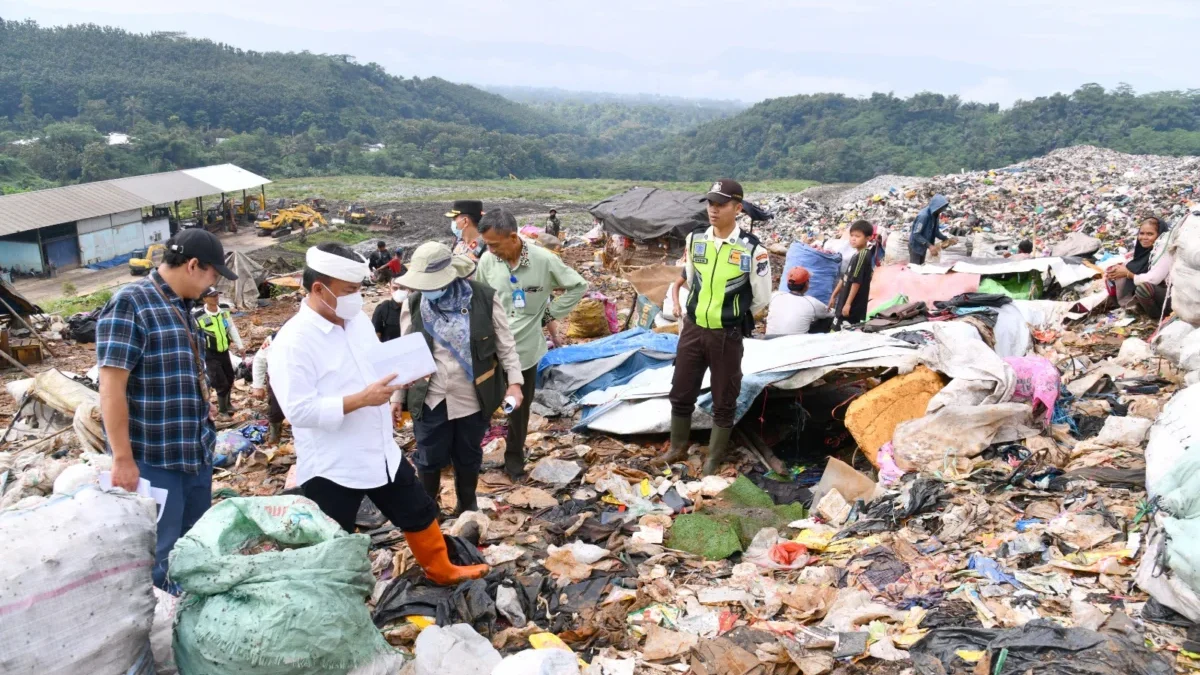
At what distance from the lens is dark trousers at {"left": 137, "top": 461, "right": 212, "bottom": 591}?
8.77 feet

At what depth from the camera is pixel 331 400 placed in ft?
8.55

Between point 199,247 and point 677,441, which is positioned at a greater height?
point 199,247

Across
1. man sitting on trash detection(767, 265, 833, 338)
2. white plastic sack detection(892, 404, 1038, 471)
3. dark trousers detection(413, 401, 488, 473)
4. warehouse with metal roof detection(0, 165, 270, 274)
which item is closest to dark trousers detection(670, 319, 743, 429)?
white plastic sack detection(892, 404, 1038, 471)

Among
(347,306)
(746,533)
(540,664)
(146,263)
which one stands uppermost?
(347,306)

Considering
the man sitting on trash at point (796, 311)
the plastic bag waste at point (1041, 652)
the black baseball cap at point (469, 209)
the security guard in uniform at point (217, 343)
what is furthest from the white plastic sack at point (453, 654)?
the security guard in uniform at point (217, 343)

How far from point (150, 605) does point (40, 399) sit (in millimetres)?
5365

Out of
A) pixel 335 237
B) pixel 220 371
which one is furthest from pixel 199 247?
pixel 335 237

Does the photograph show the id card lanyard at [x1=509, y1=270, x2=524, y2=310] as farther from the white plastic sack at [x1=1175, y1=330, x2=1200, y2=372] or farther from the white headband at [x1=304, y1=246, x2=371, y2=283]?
the white plastic sack at [x1=1175, y1=330, x2=1200, y2=372]

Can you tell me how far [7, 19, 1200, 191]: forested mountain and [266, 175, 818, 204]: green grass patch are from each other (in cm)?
684

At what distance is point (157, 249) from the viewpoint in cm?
2139

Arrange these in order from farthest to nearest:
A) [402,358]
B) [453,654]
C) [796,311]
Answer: [796,311]
[402,358]
[453,654]

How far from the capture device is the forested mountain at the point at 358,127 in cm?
5228

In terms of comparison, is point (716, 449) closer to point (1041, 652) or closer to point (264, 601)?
point (1041, 652)

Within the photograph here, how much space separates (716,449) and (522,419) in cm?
115
